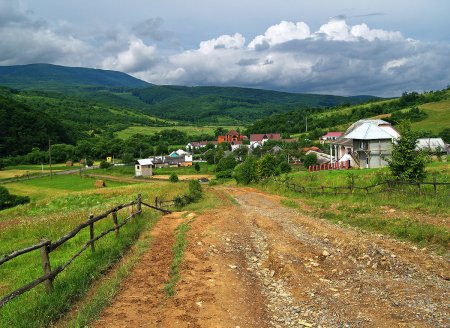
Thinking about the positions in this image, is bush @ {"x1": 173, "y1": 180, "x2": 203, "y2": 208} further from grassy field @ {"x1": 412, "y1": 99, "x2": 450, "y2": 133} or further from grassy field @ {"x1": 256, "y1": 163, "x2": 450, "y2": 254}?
grassy field @ {"x1": 412, "y1": 99, "x2": 450, "y2": 133}

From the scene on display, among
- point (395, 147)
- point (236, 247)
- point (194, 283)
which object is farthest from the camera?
point (395, 147)

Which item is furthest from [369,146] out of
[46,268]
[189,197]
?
[46,268]

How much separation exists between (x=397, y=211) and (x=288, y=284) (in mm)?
12165

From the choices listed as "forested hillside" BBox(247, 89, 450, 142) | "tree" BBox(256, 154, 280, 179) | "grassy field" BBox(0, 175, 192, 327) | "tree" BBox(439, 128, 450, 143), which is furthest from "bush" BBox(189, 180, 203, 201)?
"forested hillside" BBox(247, 89, 450, 142)

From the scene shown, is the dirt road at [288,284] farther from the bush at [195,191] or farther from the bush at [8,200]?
the bush at [8,200]

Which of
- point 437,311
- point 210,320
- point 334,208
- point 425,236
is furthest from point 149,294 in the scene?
point 334,208

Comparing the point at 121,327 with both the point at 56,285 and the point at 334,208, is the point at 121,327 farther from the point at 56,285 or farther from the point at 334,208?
the point at 334,208

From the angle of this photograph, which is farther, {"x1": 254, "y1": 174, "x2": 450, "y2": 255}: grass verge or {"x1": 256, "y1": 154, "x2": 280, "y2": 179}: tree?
{"x1": 256, "y1": 154, "x2": 280, "y2": 179}: tree

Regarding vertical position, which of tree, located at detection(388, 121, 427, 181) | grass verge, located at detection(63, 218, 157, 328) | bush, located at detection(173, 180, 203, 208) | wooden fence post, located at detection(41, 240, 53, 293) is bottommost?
bush, located at detection(173, 180, 203, 208)

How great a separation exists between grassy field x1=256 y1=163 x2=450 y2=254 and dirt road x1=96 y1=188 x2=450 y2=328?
122 cm

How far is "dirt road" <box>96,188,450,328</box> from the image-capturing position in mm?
7746

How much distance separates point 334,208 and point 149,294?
16428mm

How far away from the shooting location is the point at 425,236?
14.2 metres

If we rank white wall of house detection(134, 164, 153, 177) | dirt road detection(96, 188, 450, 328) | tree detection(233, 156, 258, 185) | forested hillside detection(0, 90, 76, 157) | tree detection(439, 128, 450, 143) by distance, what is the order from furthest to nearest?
forested hillside detection(0, 90, 76, 157)
tree detection(439, 128, 450, 143)
white wall of house detection(134, 164, 153, 177)
tree detection(233, 156, 258, 185)
dirt road detection(96, 188, 450, 328)
